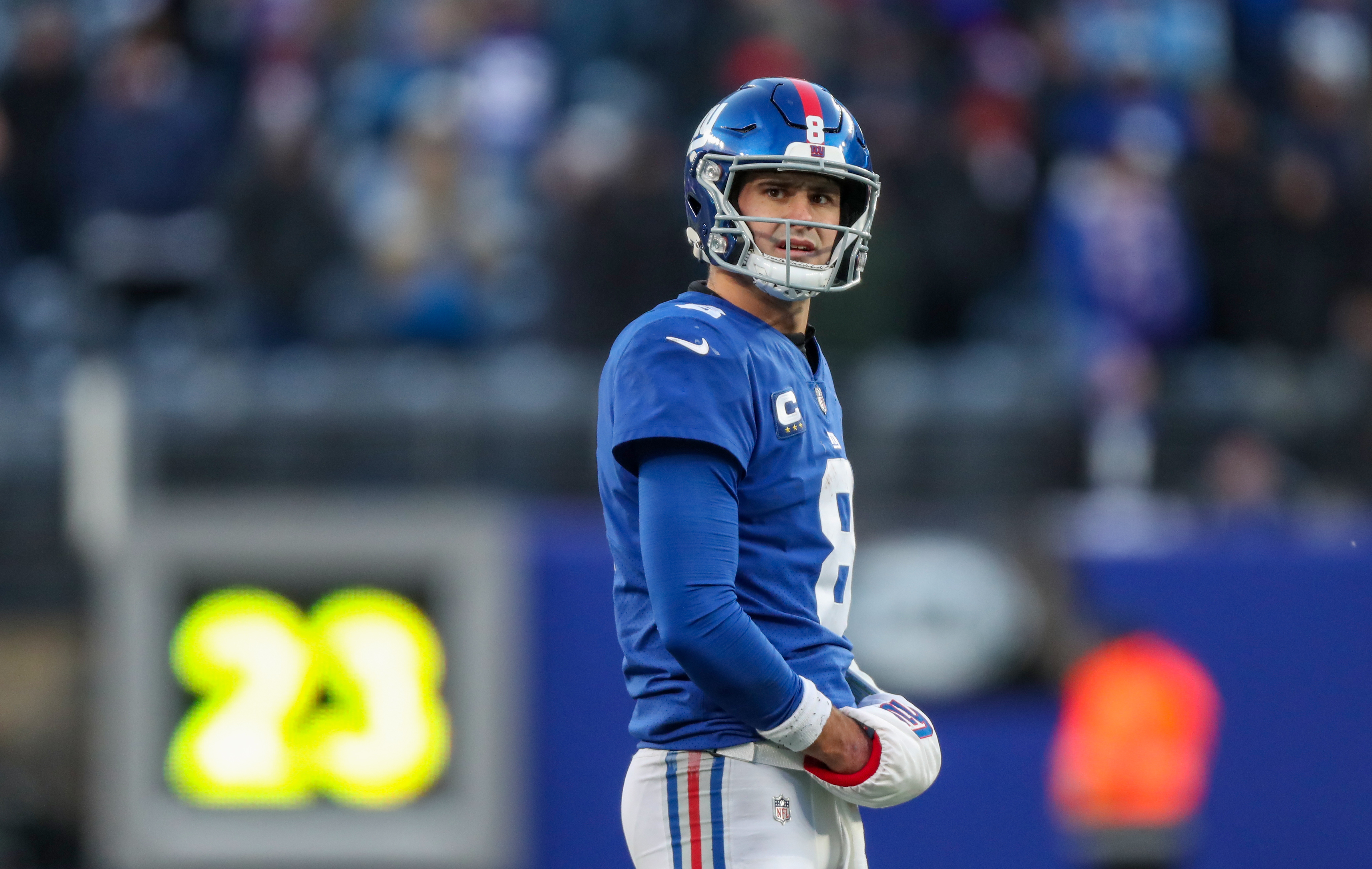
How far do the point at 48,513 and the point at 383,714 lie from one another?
2629mm

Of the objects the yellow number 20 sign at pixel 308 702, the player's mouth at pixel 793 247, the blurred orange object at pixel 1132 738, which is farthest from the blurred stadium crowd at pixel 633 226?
the player's mouth at pixel 793 247

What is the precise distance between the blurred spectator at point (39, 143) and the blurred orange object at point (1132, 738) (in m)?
5.95

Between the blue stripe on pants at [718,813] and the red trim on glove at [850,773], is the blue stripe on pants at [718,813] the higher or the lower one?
the lower one

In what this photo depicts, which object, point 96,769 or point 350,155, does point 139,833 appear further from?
point 350,155

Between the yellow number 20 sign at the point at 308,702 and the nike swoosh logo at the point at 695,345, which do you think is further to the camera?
the yellow number 20 sign at the point at 308,702

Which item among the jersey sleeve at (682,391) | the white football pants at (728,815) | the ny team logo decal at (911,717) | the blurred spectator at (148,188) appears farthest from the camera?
the blurred spectator at (148,188)

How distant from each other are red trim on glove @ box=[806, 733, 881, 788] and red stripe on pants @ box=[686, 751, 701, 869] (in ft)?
0.58

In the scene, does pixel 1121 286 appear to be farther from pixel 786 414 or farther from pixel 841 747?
pixel 841 747

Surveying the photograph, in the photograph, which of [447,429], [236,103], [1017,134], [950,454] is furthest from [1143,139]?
[236,103]

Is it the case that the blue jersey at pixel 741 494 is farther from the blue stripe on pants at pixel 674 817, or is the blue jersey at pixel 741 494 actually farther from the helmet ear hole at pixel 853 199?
the helmet ear hole at pixel 853 199

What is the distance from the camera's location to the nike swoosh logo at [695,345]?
3.00 metres

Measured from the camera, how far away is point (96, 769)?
8.52m

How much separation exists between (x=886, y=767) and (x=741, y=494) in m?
0.48

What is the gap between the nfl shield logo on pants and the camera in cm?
303
